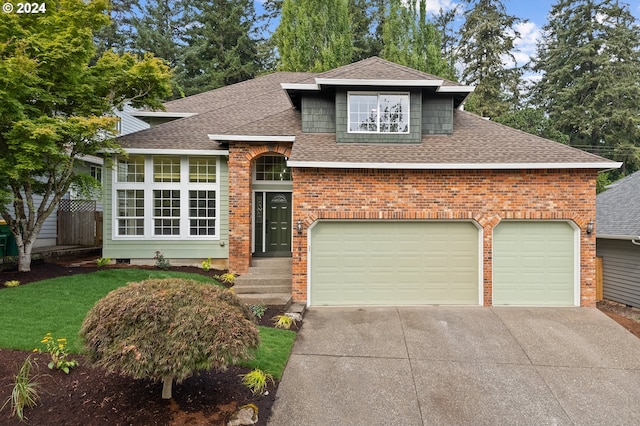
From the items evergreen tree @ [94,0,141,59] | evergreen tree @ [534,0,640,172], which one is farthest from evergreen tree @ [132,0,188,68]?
evergreen tree @ [534,0,640,172]

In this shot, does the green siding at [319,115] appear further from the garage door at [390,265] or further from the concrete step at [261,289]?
the concrete step at [261,289]

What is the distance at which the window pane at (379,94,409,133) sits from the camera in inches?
367

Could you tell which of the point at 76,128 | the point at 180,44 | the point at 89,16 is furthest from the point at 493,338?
the point at 180,44

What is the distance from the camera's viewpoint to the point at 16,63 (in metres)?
7.29

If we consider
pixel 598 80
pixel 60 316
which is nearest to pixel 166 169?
pixel 60 316

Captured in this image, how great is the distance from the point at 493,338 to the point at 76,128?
10344 millimetres

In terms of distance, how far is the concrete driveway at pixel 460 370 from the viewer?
4508 mm

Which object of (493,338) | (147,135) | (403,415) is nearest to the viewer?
(403,415)

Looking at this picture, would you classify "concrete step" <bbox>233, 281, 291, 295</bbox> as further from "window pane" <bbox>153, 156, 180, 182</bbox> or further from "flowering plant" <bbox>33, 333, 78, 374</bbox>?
"window pane" <bbox>153, 156, 180, 182</bbox>

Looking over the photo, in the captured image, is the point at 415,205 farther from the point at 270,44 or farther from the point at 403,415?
the point at 270,44

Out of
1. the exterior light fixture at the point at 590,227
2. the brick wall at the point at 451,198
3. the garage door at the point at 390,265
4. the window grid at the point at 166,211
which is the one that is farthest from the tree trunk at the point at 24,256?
the exterior light fixture at the point at 590,227

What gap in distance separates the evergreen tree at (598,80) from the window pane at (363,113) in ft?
84.3

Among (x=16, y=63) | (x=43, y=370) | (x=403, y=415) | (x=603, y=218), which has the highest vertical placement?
(x=16, y=63)

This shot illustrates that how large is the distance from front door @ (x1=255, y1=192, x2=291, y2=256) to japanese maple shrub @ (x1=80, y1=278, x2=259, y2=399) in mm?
6738
